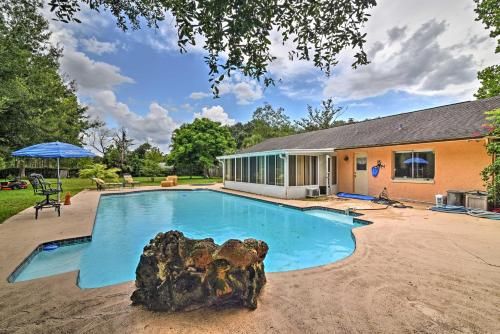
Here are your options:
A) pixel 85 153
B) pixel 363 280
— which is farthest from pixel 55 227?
pixel 363 280

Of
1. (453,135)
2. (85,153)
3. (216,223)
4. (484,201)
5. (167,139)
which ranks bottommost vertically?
(216,223)

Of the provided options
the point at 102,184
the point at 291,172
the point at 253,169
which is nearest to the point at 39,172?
the point at 102,184

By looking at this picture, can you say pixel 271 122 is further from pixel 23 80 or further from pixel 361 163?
pixel 23 80

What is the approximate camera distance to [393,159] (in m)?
11.7

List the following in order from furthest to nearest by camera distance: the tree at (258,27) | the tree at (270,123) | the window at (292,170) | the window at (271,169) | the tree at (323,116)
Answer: the tree at (270,123), the tree at (323,116), the window at (271,169), the window at (292,170), the tree at (258,27)

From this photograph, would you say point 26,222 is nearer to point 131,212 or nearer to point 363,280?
point 131,212

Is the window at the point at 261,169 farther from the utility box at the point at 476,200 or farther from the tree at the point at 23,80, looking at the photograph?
the tree at the point at 23,80

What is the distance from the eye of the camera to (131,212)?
36.2 ft

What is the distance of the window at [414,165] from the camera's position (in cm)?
1047

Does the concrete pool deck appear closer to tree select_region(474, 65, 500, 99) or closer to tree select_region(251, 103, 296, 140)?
tree select_region(474, 65, 500, 99)

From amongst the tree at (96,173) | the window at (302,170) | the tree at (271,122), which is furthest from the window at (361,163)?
the tree at (271,122)

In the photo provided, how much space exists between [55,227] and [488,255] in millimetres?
10131

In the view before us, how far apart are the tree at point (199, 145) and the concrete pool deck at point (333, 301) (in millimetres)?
22200

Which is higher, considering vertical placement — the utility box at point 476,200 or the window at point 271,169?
the window at point 271,169
